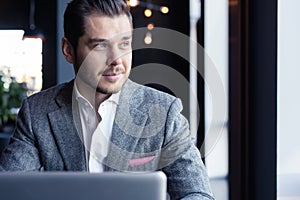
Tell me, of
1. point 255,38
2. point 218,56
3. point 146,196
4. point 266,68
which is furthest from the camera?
point 218,56

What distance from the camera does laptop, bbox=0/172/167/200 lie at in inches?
30.1

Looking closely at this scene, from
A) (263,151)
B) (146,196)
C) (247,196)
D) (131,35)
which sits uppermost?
(131,35)

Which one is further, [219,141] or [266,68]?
[219,141]

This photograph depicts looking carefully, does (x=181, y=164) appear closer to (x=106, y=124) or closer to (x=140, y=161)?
(x=140, y=161)

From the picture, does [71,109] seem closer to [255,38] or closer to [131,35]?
[131,35]

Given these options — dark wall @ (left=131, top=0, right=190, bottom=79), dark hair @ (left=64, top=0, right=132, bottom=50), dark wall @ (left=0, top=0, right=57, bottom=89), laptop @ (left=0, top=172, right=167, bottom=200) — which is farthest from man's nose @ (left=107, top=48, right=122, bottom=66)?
dark wall @ (left=0, top=0, right=57, bottom=89)

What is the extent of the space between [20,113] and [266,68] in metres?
1.13

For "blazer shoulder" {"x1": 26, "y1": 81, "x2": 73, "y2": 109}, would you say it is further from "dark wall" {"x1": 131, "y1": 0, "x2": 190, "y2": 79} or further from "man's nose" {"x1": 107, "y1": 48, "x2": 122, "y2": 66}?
"dark wall" {"x1": 131, "y1": 0, "x2": 190, "y2": 79}

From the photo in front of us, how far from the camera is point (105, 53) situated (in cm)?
140

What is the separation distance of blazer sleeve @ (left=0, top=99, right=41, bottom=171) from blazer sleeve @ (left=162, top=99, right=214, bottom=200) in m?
0.32

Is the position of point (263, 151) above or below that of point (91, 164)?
below

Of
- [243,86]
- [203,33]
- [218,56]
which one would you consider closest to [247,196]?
[243,86]

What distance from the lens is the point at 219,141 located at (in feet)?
10.3

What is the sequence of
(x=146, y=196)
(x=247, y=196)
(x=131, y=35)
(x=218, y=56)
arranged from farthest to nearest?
(x=218, y=56) < (x=247, y=196) < (x=131, y=35) < (x=146, y=196)
